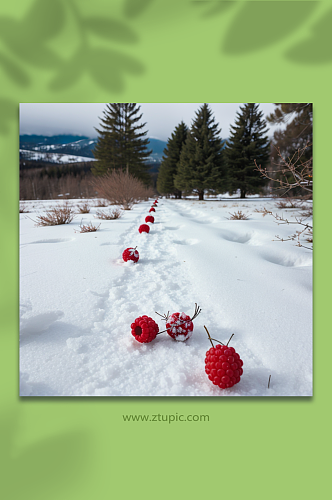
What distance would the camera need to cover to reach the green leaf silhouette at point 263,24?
3.16 feet

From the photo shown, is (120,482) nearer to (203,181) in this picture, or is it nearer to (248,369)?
(248,369)

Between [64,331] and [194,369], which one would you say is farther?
[64,331]

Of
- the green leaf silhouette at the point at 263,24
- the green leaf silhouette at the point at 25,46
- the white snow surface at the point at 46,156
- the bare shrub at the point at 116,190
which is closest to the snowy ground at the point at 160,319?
the white snow surface at the point at 46,156

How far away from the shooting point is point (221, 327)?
1.01 metres

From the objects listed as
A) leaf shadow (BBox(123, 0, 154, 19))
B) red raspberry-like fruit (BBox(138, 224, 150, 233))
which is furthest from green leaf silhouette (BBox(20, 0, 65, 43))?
red raspberry-like fruit (BBox(138, 224, 150, 233))

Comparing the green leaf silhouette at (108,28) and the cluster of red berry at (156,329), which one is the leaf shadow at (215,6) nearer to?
the green leaf silhouette at (108,28)

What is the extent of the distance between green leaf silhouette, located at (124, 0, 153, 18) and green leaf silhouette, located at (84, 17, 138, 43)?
5 centimetres

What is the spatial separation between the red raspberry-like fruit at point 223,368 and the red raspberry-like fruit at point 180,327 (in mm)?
194

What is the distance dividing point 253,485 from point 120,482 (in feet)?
1.32

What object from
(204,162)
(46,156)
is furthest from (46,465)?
(204,162)

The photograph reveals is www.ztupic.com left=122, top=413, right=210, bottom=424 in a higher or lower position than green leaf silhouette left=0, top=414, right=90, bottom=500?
higher

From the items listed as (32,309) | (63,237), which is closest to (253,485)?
(32,309)
